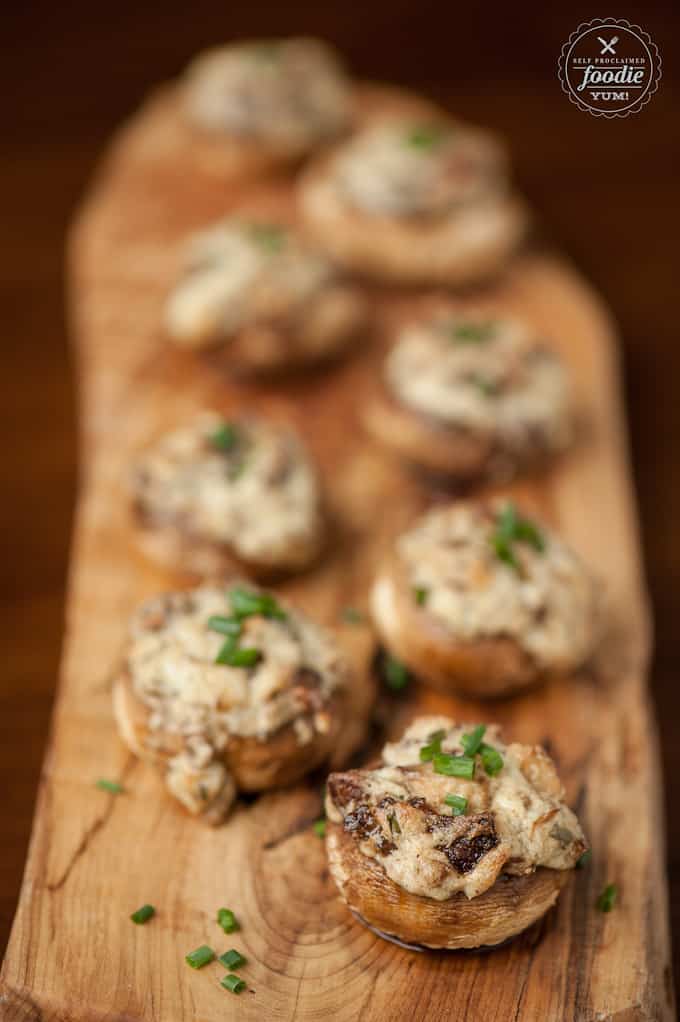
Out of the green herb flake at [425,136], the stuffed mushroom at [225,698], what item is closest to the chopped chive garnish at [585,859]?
the stuffed mushroom at [225,698]

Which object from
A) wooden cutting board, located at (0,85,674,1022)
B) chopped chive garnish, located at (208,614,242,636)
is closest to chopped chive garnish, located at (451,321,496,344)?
wooden cutting board, located at (0,85,674,1022)

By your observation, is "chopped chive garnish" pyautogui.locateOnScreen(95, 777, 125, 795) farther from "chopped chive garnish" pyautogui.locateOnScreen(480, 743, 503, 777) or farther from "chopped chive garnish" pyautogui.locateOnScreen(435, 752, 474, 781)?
"chopped chive garnish" pyautogui.locateOnScreen(480, 743, 503, 777)

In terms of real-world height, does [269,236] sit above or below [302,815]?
above

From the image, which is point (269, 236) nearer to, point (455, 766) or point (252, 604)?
point (252, 604)

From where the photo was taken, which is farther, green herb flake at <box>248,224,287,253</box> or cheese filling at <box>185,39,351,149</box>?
cheese filling at <box>185,39,351,149</box>

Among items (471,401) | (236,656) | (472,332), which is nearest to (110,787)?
(236,656)
